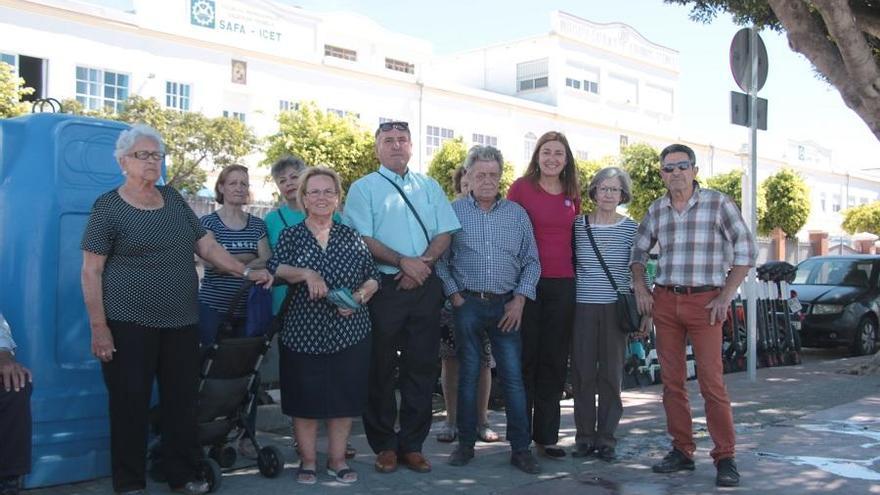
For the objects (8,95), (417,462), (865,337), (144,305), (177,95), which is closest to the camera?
(144,305)

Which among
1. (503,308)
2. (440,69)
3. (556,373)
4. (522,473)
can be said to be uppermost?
(440,69)

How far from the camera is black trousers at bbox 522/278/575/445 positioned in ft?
18.9

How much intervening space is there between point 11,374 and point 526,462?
3067 mm

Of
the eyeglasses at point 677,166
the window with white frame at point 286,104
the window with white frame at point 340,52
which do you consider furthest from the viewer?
the window with white frame at point 340,52

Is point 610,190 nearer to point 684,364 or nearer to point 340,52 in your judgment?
point 684,364

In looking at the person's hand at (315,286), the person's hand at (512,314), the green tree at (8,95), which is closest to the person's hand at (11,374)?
the person's hand at (315,286)

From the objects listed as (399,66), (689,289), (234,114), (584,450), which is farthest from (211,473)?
(399,66)

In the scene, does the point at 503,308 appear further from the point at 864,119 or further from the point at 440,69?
the point at 440,69

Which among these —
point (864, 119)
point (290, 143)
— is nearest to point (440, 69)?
point (290, 143)

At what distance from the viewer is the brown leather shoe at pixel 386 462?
5.38 meters

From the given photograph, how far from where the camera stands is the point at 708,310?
17.3 feet

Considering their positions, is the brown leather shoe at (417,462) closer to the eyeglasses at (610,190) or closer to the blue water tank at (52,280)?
the blue water tank at (52,280)

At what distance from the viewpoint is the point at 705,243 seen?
5352mm

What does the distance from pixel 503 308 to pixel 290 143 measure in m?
22.2
